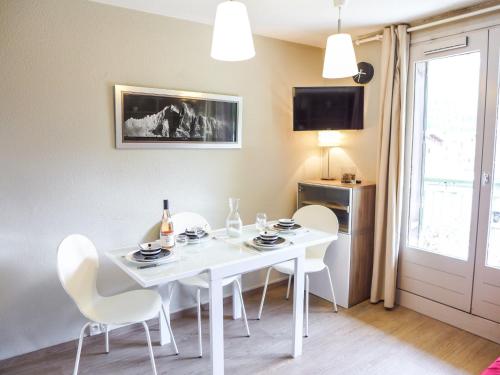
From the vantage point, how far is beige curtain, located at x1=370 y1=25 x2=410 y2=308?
2885 mm

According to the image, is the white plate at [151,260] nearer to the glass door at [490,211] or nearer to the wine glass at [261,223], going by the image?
the wine glass at [261,223]

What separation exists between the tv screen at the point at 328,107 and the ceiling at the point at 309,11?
0.53 metres

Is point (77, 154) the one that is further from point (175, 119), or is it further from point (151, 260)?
point (151, 260)

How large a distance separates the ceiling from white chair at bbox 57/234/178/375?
170 centimetres

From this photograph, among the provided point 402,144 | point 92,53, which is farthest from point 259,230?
point 92,53

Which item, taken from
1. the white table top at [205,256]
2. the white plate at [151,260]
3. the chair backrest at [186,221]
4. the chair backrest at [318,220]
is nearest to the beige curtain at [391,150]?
the chair backrest at [318,220]

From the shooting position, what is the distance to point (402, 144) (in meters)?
2.89

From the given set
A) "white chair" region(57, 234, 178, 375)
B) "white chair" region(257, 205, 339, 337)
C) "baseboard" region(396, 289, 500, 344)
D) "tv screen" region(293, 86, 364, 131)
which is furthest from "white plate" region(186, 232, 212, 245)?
"baseboard" region(396, 289, 500, 344)

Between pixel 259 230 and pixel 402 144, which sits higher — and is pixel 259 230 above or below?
below

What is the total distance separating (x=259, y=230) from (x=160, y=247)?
777 millimetres

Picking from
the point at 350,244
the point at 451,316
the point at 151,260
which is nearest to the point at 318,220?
the point at 350,244

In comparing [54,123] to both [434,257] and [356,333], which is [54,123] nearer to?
[356,333]

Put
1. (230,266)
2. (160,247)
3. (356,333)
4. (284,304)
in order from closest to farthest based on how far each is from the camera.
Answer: (230,266) < (160,247) < (356,333) < (284,304)

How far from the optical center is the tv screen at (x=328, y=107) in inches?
128
